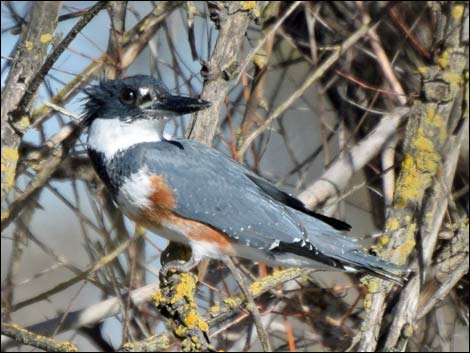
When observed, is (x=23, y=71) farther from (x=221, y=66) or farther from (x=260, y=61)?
(x=260, y=61)

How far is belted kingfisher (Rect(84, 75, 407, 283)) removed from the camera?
3.08 metres

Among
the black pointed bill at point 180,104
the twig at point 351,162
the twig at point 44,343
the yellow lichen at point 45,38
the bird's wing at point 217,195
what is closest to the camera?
the twig at point 44,343

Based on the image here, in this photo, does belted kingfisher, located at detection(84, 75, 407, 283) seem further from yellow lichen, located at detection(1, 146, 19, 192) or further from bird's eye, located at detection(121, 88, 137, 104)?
yellow lichen, located at detection(1, 146, 19, 192)

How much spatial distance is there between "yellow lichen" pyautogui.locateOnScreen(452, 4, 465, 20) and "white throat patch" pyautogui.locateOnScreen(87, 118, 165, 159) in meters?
1.21

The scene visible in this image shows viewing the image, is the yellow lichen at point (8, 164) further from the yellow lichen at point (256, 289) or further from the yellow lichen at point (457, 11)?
the yellow lichen at point (457, 11)

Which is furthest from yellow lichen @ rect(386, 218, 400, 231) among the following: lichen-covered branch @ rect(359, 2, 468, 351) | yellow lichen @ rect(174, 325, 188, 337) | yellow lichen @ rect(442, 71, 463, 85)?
yellow lichen @ rect(174, 325, 188, 337)

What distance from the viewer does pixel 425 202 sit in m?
3.62

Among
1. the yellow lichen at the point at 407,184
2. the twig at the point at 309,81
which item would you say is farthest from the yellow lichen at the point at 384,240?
the twig at the point at 309,81

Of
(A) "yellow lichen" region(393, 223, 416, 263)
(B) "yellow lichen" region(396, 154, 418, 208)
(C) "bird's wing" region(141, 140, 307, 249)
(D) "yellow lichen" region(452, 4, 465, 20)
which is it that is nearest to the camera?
(C) "bird's wing" region(141, 140, 307, 249)

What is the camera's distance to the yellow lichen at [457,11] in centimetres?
364

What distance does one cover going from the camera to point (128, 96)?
317 centimetres

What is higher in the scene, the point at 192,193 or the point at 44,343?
the point at 192,193

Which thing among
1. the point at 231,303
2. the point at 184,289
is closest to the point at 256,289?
the point at 231,303

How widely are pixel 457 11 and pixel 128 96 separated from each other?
1300 mm
